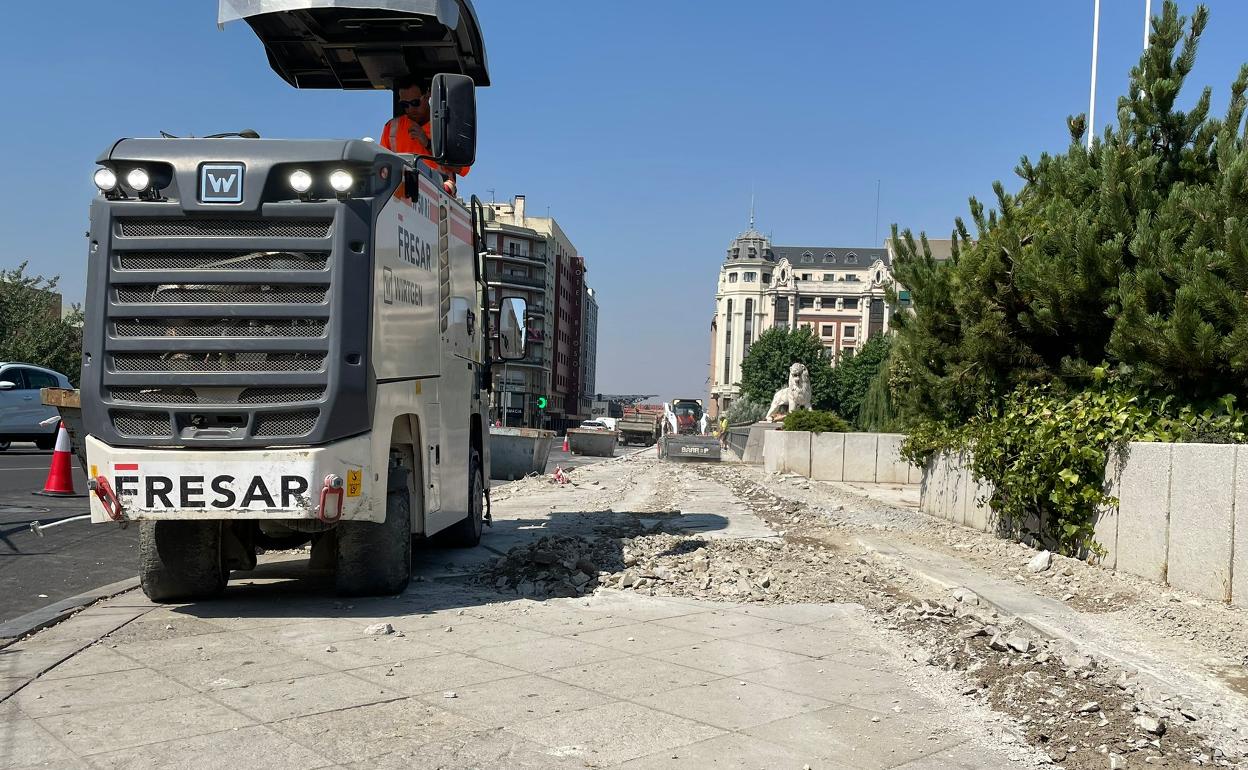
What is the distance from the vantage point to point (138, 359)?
6574mm

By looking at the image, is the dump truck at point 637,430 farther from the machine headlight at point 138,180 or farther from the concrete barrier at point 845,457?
the machine headlight at point 138,180

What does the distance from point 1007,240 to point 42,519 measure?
35.0 ft

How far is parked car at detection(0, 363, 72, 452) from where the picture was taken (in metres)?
22.5

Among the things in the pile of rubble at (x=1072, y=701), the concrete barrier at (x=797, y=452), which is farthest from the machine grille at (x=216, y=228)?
the concrete barrier at (x=797, y=452)

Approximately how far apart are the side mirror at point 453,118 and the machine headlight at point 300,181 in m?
0.94

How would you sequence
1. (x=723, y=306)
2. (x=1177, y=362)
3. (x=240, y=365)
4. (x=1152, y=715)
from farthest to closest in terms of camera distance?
(x=723, y=306), (x=1177, y=362), (x=240, y=365), (x=1152, y=715)

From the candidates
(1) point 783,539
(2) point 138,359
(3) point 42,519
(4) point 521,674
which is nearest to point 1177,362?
(1) point 783,539

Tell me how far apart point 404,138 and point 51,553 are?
15.8 feet

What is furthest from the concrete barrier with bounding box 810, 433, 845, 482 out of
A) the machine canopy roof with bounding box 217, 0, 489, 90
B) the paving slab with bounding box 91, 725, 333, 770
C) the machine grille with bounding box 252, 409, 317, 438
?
the paving slab with bounding box 91, 725, 333, 770

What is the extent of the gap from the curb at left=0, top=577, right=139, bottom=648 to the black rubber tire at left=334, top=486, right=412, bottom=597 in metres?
1.68

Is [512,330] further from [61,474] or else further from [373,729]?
[61,474]

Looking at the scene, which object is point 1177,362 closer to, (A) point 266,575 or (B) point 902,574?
(B) point 902,574

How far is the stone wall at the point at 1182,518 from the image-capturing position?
7007mm

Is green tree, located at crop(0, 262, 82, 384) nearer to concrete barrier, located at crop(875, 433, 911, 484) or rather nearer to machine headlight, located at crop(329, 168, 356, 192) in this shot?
concrete barrier, located at crop(875, 433, 911, 484)
